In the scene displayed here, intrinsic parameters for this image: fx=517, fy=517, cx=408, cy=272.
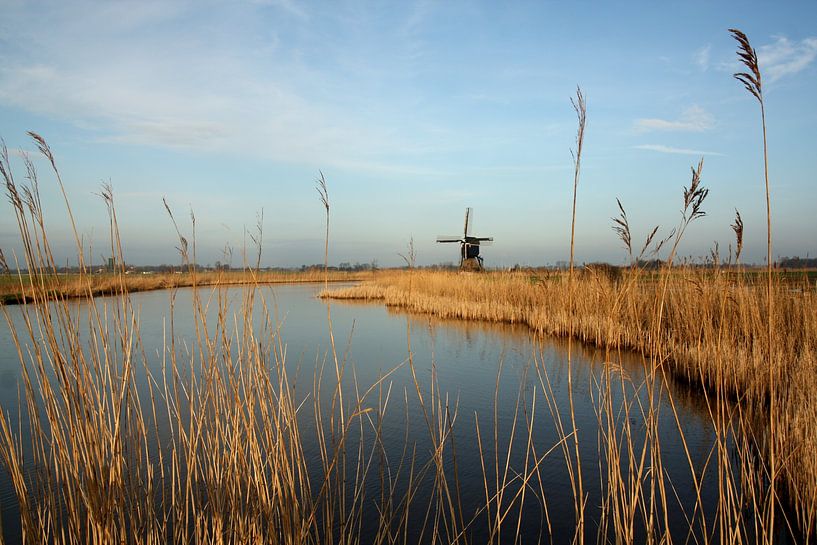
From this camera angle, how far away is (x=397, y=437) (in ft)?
15.8

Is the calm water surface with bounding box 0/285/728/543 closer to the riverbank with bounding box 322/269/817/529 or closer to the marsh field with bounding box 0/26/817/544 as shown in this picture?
the marsh field with bounding box 0/26/817/544

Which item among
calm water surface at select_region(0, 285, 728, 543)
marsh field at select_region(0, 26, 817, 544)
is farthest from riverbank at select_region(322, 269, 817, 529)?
calm water surface at select_region(0, 285, 728, 543)

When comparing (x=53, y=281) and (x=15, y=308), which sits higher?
(x=53, y=281)

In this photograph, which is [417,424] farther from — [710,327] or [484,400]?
[710,327]

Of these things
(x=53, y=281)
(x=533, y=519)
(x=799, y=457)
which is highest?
(x=53, y=281)

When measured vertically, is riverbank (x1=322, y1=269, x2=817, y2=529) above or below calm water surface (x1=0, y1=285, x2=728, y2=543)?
above

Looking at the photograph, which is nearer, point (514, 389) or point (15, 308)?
point (514, 389)

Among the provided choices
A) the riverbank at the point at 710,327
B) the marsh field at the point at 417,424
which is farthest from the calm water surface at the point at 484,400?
A: the riverbank at the point at 710,327

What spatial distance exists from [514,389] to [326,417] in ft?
8.67

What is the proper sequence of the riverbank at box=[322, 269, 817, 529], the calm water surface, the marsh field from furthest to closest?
the calm water surface, the riverbank at box=[322, 269, 817, 529], the marsh field

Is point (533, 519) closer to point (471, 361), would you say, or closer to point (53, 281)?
point (53, 281)

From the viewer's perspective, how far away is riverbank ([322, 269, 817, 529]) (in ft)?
9.50

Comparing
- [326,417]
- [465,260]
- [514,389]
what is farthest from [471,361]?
[465,260]

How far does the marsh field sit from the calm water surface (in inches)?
1.1
